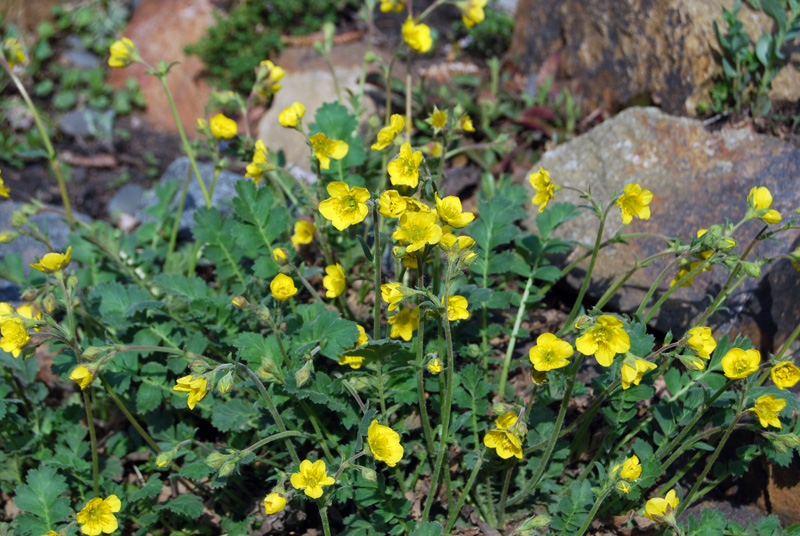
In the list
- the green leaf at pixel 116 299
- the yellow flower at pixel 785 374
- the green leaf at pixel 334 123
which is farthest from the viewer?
the green leaf at pixel 334 123

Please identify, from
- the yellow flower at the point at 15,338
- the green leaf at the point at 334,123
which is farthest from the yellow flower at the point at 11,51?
the yellow flower at the point at 15,338

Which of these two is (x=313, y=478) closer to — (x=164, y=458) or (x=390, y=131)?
(x=164, y=458)

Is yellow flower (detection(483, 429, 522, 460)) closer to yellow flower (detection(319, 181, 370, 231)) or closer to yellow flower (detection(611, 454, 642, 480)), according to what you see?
yellow flower (detection(611, 454, 642, 480))

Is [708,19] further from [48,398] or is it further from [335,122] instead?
[48,398]

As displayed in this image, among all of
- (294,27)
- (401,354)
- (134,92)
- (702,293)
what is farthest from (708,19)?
(134,92)

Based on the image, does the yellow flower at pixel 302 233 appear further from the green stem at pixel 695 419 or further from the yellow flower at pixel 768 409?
the yellow flower at pixel 768 409
